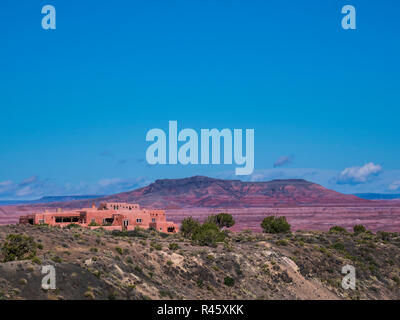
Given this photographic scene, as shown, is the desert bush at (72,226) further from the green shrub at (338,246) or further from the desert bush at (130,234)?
the green shrub at (338,246)

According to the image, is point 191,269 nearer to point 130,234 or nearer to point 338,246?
point 130,234

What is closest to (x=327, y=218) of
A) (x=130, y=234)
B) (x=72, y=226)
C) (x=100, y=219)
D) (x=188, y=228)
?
(x=188, y=228)

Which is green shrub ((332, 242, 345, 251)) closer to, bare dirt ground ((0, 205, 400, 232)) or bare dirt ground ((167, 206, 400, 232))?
bare dirt ground ((167, 206, 400, 232))

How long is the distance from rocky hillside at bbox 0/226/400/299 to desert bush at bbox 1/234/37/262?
0.65m

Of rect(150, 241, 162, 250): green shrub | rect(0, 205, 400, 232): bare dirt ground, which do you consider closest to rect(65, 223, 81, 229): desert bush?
rect(150, 241, 162, 250): green shrub

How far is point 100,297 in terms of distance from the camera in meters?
37.8

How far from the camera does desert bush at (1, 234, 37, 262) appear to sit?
43406 mm

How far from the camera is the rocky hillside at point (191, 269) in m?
38.2

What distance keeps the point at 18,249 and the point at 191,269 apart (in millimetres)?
16480

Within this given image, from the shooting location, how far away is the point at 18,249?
43844 mm

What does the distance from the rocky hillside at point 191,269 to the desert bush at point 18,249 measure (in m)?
0.65
